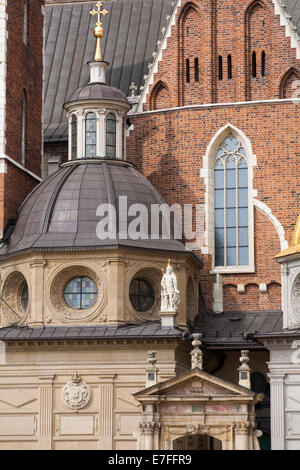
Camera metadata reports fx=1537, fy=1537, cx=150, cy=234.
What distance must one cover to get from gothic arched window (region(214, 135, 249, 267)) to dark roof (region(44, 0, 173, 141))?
752 cm

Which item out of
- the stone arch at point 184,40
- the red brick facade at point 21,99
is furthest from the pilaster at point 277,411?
the stone arch at point 184,40

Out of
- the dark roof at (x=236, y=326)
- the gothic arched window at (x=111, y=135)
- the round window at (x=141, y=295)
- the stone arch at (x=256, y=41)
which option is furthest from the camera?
the stone arch at (x=256, y=41)

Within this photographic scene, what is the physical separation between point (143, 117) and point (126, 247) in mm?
7834

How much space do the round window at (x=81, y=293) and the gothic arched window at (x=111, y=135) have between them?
547 centimetres

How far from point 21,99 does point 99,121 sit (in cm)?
387

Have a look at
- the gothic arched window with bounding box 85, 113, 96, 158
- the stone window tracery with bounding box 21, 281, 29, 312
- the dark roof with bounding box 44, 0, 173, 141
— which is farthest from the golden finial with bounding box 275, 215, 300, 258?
the dark roof with bounding box 44, 0, 173, 141

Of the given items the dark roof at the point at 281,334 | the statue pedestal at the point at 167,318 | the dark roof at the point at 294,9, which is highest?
the dark roof at the point at 294,9

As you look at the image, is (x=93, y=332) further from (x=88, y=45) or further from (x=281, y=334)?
(x=88, y=45)

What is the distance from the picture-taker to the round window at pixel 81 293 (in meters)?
49.8

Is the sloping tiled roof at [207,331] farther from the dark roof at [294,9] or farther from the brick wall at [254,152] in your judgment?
the dark roof at [294,9]

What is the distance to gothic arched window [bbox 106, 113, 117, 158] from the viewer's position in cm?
5334

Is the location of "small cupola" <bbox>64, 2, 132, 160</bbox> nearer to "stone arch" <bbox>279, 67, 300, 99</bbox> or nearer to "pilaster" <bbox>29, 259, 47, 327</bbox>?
"pilaster" <bbox>29, 259, 47, 327</bbox>

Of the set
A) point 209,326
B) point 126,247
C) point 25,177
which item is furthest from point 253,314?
point 25,177

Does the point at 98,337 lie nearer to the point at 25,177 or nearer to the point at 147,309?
the point at 147,309
